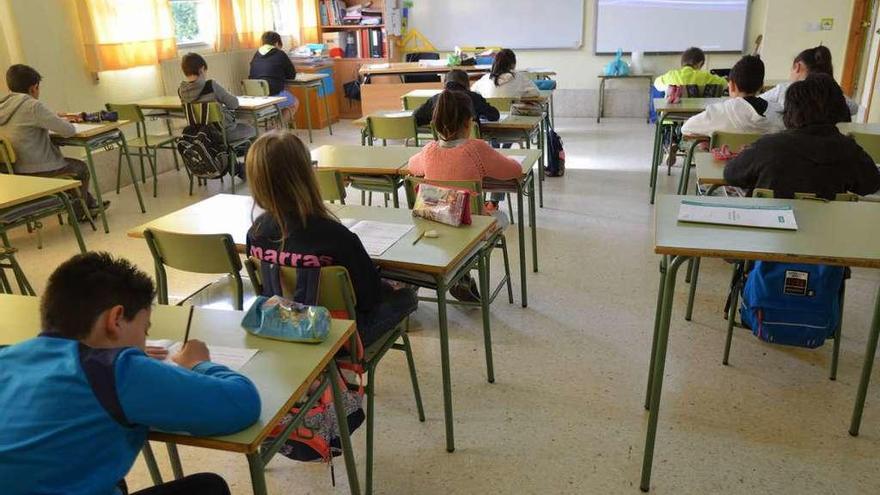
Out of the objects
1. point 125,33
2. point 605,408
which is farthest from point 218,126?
point 605,408

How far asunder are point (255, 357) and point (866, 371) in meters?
1.94

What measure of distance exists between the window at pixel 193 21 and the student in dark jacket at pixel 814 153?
6.20m

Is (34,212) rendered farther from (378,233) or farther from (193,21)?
(193,21)

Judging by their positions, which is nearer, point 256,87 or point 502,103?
point 502,103

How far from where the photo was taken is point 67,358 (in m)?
1.08

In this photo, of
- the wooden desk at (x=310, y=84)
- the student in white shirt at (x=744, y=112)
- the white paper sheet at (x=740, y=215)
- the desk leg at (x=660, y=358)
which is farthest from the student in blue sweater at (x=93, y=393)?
the wooden desk at (x=310, y=84)

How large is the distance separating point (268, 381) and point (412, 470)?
3.20 ft

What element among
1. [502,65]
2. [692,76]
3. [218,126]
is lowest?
[218,126]

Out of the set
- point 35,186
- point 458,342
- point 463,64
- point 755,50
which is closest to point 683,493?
point 458,342

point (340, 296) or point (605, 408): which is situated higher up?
point (340, 296)

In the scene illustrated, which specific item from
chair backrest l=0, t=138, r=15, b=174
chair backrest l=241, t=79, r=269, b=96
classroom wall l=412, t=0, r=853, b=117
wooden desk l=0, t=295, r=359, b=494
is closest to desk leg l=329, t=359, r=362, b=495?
wooden desk l=0, t=295, r=359, b=494

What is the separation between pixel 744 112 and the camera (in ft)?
11.8

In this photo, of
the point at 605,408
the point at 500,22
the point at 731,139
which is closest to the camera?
the point at 605,408

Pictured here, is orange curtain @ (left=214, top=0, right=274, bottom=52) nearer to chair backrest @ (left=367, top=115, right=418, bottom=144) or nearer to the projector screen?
chair backrest @ (left=367, top=115, right=418, bottom=144)
